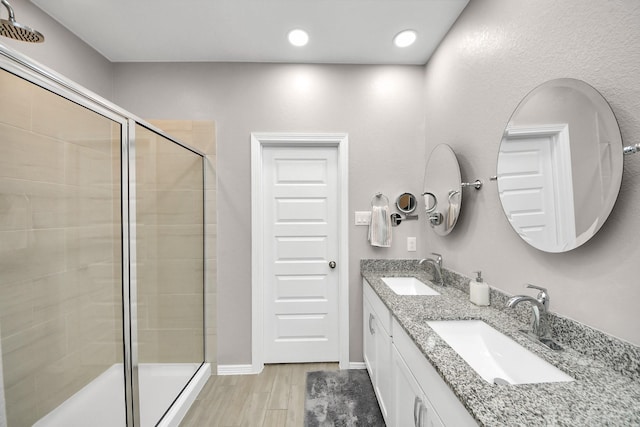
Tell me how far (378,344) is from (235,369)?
128 centimetres

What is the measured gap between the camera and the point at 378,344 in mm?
A: 1682

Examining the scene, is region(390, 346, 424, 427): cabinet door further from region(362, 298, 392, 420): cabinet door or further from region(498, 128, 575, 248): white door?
region(498, 128, 575, 248): white door

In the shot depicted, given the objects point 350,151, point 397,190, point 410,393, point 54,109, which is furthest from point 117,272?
point 397,190

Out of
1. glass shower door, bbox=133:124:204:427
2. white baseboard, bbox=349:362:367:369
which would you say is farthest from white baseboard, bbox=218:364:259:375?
white baseboard, bbox=349:362:367:369

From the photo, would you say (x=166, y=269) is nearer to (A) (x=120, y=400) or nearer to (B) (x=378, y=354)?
(A) (x=120, y=400)

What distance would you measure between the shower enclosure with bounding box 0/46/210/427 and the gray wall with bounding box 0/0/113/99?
0.70 meters

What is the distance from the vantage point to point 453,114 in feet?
5.85

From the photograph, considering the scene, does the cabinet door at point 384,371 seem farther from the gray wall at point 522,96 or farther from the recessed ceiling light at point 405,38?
the recessed ceiling light at point 405,38

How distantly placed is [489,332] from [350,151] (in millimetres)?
1604

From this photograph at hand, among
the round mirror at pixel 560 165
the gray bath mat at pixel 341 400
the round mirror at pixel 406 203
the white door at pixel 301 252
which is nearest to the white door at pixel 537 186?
the round mirror at pixel 560 165

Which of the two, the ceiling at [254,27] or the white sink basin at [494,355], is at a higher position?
the ceiling at [254,27]

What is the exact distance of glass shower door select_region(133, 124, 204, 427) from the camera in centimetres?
154

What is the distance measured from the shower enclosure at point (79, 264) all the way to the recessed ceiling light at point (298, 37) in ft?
3.84

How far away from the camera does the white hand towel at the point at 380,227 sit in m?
2.13
